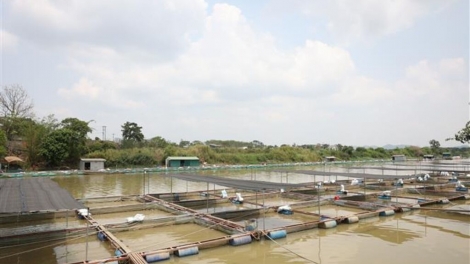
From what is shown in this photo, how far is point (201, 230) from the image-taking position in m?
12.3

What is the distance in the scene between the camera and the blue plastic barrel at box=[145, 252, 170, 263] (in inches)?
334

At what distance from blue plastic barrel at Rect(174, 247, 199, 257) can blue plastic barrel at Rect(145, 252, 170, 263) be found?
0.31 meters

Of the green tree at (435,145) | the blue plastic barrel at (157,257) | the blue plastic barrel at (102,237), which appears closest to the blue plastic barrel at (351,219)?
the blue plastic barrel at (157,257)

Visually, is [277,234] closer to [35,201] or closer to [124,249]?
[124,249]

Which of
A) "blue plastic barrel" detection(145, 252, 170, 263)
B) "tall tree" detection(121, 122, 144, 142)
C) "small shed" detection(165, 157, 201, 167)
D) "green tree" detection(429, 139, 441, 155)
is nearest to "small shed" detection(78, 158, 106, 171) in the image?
"small shed" detection(165, 157, 201, 167)

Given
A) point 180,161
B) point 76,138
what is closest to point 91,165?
point 76,138

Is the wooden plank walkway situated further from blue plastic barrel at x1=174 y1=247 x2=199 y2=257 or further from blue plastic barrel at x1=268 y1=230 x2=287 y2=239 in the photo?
blue plastic barrel at x1=268 y1=230 x2=287 y2=239

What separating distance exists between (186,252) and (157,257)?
840mm

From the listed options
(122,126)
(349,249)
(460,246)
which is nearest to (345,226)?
(349,249)

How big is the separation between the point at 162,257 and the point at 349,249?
5.57m

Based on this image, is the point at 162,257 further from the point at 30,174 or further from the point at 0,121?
the point at 0,121

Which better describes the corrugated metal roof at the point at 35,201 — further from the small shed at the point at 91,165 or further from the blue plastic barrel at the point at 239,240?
the small shed at the point at 91,165

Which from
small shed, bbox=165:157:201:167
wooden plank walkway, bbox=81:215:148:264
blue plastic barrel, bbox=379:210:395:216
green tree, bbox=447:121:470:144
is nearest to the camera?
wooden plank walkway, bbox=81:215:148:264

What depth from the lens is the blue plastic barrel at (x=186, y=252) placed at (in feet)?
29.6
